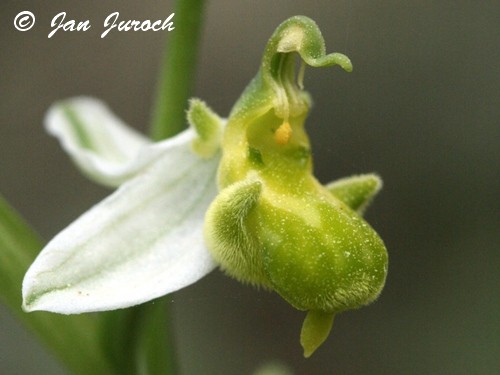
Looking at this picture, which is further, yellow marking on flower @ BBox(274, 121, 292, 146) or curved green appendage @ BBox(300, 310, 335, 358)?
yellow marking on flower @ BBox(274, 121, 292, 146)

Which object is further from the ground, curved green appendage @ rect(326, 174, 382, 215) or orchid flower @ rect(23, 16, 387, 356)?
orchid flower @ rect(23, 16, 387, 356)

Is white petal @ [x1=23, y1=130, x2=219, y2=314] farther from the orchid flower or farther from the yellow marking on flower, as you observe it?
the yellow marking on flower

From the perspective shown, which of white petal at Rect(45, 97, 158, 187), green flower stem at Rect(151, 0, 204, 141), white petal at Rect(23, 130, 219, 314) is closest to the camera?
white petal at Rect(23, 130, 219, 314)

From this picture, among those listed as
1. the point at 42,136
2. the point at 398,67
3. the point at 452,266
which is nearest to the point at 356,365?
the point at 452,266

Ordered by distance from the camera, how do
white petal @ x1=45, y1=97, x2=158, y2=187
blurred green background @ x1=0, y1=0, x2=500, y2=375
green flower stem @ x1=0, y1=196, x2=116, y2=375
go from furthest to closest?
blurred green background @ x1=0, y1=0, x2=500, y2=375 < white petal @ x1=45, y1=97, x2=158, y2=187 < green flower stem @ x1=0, y1=196, x2=116, y2=375

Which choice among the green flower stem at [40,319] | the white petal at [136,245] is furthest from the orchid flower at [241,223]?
the green flower stem at [40,319]

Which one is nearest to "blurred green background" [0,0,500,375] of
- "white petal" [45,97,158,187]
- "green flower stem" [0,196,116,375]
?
"white petal" [45,97,158,187]
